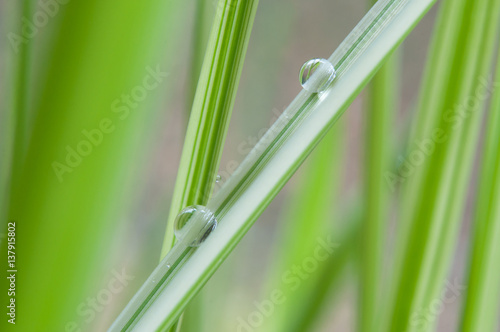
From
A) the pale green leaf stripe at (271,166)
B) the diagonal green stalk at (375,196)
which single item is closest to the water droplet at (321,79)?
the pale green leaf stripe at (271,166)

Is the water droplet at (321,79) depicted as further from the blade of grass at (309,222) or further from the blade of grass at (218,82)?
the blade of grass at (309,222)

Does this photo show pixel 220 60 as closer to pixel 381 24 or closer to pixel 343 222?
pixel 381 24

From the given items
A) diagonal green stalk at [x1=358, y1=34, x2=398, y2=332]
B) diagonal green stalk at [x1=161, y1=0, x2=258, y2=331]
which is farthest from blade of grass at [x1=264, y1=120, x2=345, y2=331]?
diagonal green stalk at [x1=161, y1=0, x2=258, y2=331]

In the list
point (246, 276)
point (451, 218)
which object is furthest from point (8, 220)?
point (246, 276)

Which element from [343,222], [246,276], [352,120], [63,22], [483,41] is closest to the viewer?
[63,22]

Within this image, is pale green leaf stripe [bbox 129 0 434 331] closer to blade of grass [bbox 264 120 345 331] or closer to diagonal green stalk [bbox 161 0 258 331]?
diagonal green stalk [bbox 161 0 258 331]

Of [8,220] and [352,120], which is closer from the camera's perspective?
[8,220]

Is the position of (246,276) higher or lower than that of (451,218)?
lower
